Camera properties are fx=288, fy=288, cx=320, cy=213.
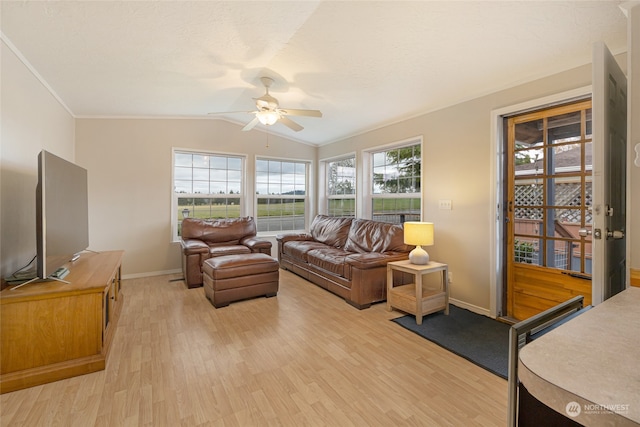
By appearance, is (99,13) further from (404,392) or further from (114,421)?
(404,392)

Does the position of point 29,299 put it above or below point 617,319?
below

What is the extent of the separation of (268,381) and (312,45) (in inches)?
107

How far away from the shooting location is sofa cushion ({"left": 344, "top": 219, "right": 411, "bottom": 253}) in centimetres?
370

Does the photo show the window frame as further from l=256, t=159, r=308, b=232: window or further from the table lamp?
the table lamp

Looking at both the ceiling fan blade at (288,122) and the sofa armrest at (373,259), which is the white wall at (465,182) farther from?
the ceiling fan blade at (288,122)

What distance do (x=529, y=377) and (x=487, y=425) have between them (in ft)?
4.50

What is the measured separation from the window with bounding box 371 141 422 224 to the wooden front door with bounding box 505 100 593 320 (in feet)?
4.08

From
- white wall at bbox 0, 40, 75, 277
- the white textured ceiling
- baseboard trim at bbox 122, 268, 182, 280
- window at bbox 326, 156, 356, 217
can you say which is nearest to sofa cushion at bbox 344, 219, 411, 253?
window at bbox 326, 156, 356, 217

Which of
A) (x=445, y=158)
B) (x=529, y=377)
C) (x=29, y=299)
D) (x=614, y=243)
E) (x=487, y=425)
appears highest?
(x=445, y=158)

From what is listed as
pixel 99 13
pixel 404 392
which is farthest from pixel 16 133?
pixel 404 392

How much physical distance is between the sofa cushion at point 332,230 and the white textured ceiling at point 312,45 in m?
1.96

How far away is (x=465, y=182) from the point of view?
A: 3227mm

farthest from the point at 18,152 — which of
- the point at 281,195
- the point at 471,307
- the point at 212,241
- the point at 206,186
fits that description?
the point at 471,307

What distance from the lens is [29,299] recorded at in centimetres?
191
